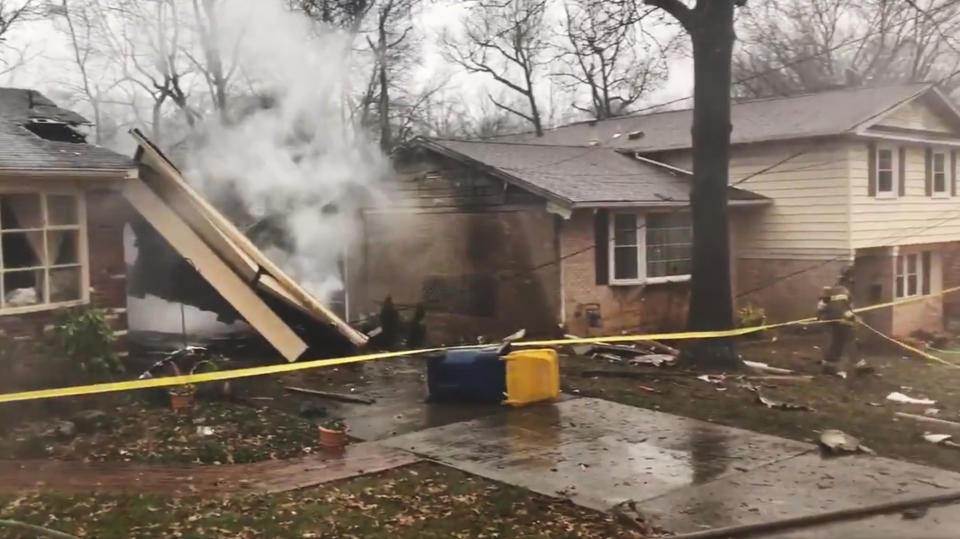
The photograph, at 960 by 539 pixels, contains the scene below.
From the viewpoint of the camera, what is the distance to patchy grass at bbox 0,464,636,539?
595cm

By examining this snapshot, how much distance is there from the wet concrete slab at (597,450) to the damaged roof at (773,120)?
10249 millimetres

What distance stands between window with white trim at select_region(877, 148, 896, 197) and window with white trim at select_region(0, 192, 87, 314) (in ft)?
51.5

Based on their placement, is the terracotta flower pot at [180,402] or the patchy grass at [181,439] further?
the terracotta flower pot at [180,402]

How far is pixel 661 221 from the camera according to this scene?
17.1m

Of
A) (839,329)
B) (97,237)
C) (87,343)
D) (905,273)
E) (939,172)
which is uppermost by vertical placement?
(939,172)

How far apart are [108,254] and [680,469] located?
7.96m

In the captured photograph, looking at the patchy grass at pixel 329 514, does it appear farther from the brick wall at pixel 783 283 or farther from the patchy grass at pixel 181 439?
the brick wall at pixel 783 283

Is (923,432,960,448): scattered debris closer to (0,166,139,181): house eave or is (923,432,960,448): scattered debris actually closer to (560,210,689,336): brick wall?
(560,210,689,336): brick wall

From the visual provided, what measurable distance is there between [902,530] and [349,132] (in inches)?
639

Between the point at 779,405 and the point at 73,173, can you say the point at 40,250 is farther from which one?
the point at 779,405

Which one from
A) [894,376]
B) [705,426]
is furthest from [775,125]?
[705,426]

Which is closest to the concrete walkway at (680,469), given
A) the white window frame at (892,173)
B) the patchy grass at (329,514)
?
the patchy grass at (329,514)

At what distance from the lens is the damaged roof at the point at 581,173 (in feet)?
50.9

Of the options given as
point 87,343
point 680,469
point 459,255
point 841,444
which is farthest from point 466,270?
point 680,469
